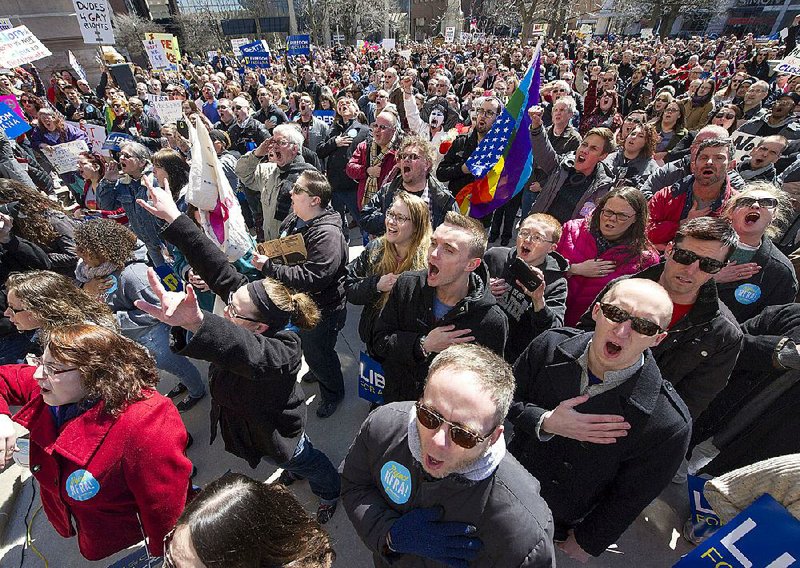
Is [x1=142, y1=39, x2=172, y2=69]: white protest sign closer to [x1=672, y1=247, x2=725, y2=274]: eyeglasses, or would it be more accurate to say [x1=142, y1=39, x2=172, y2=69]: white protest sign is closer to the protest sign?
the protest sign

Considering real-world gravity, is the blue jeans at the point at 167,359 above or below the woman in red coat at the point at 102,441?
below

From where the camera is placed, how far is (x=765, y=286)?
262 cm

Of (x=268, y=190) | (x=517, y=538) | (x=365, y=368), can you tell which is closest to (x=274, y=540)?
(x=517, y=538)

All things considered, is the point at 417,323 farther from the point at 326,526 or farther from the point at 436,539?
the point at 326,526

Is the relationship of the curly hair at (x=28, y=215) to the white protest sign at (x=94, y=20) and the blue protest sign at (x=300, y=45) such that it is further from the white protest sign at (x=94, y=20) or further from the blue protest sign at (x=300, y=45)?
the blue protest sign at (x=300, y=45)

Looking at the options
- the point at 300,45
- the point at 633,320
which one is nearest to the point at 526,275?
the point at 633,320

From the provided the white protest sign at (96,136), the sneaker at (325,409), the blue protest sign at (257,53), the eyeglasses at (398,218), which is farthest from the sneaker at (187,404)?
the blue protest sign at (257,53)

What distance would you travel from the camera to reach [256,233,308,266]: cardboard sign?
2856mm

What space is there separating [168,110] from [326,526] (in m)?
7.12

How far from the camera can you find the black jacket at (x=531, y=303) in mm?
2535

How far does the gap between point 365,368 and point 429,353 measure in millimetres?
602

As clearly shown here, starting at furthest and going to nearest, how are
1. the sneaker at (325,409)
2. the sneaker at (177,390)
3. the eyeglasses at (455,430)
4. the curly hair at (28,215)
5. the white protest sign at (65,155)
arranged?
the white protest sign at (65,155), the sneaker at (177,390), the sneaker at (325,409), the curly hair at (28,215), the eyeglasses at (455,430)

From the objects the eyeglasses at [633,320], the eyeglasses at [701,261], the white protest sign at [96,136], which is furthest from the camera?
the white protest sign at [96,136]

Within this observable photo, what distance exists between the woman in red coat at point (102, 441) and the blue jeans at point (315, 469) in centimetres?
64
